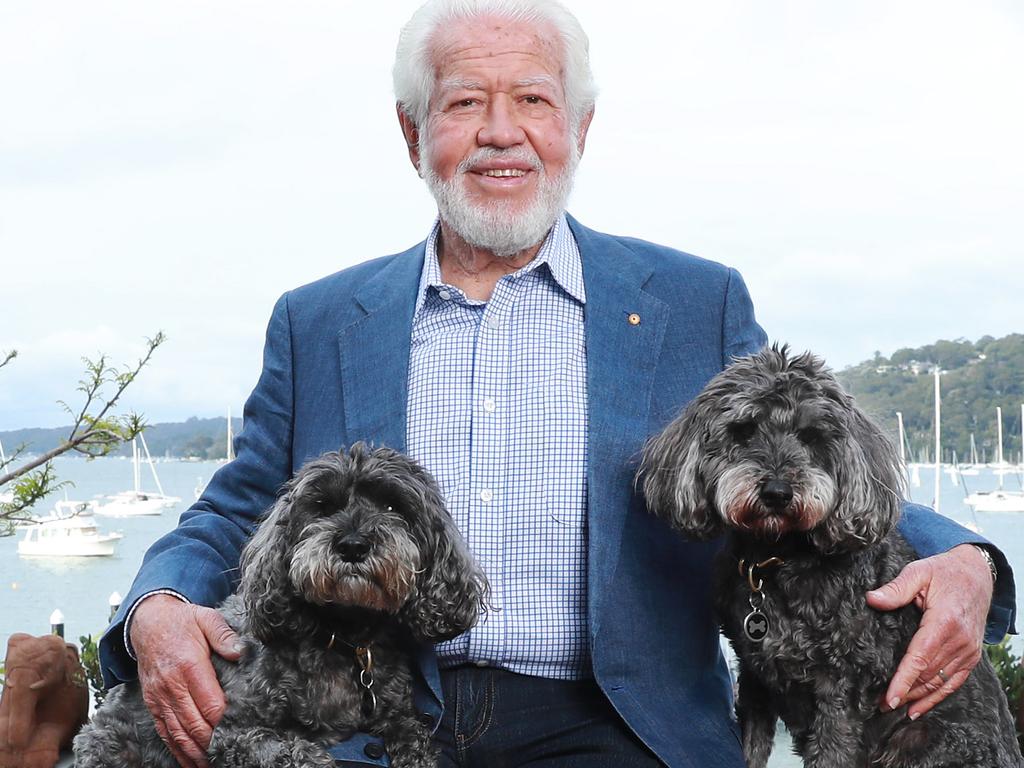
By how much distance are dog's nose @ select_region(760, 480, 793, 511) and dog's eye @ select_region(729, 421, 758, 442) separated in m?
0.20

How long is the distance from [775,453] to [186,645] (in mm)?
1531

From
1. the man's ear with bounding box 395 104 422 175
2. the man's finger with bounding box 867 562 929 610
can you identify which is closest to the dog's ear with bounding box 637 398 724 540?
the man's finger with bounding box 867 562 929 610

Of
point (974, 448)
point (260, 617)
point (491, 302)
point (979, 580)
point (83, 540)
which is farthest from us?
point (83, 540)

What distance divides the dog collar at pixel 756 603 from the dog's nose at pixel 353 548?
3.20 feet

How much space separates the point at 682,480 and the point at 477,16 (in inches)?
60.2

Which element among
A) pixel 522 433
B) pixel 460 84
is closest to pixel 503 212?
pixel 460 84

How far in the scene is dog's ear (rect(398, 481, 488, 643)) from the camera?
2969 mm

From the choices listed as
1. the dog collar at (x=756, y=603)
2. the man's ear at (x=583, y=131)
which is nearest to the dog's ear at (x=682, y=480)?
the dog collar at (x=756, y=603)

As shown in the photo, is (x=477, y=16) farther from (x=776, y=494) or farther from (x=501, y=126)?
(x=776, y=494)

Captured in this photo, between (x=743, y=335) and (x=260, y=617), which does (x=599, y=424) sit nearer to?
(x=743, y=335)

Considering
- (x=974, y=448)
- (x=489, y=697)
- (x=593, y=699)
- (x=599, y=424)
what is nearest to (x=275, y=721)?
(x=489, y=697)

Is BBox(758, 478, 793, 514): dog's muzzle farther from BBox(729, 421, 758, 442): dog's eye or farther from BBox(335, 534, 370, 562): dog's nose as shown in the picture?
BBox(335, 534, 370, 562): dog's nose

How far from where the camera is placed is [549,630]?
10.6 ft

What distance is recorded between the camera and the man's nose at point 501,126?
359 centimetres
